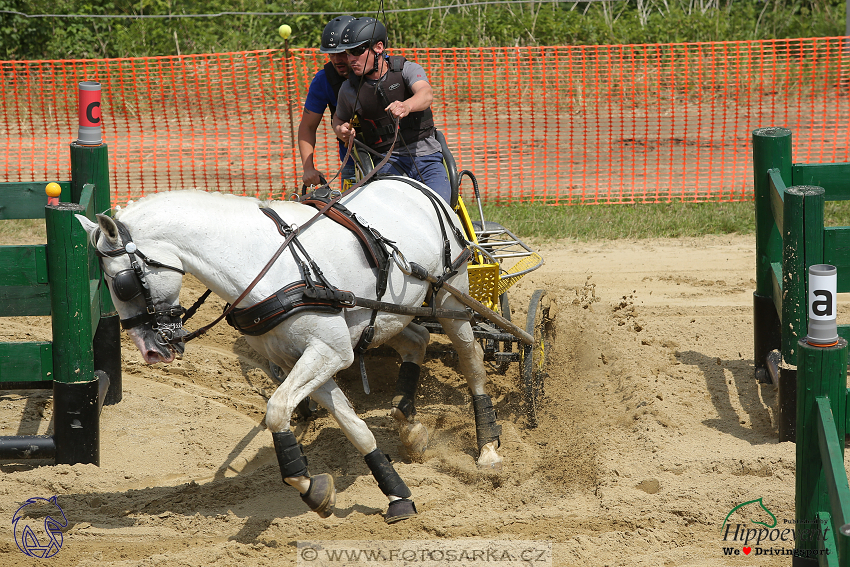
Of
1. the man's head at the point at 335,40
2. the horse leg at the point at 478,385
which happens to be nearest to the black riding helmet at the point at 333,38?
the man's head at the point at 335,40

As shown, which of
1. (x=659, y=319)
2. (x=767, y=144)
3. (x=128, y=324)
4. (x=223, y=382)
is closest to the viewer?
(x=128, y=324)

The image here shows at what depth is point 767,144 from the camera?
5766 millimetres

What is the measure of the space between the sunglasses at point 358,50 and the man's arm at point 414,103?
39 centimetres

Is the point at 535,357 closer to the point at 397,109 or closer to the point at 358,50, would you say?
the point at 397,109

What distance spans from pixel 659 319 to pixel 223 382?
3.63 m

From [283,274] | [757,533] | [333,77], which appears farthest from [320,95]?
[757,533]

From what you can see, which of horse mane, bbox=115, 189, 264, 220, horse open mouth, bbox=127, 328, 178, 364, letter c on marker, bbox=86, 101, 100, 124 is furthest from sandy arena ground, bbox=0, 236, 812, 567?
letter c on marker, bbox=86, 101, 100, 124

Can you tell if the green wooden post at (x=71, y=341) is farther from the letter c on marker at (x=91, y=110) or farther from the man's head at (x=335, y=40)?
the man's head at (x=335, y=40)

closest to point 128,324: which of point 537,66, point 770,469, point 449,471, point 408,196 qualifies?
point 408,196

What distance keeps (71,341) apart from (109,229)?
137 cm

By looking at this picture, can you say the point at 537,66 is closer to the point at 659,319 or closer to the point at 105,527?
the point at 659,319

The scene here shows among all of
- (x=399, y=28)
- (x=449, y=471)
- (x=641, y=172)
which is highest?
(x=399, y=28)

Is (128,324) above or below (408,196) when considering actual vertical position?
below

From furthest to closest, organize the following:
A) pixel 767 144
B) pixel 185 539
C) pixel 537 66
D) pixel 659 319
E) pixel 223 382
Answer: pixel 537 66 → pixel 659 319 → pixel 223 382 → pixel 767 144 → pixel 185 539
